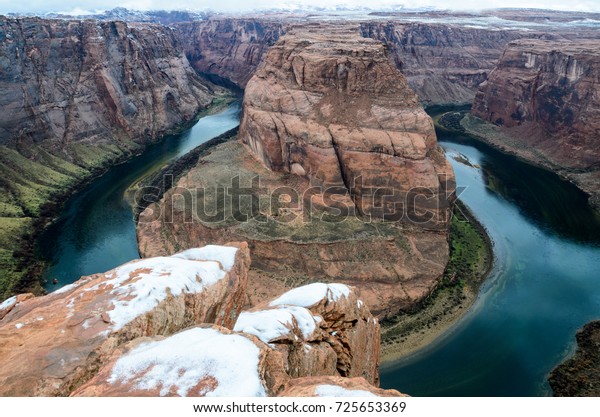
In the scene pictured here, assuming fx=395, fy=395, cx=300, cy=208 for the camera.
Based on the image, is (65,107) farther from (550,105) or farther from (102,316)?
(550,105)

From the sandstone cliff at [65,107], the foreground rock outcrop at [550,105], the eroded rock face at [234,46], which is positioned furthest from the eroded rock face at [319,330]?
the eroded rock face at [234,46]

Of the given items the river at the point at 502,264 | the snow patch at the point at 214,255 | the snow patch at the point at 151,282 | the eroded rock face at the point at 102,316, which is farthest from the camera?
the river at the point at 502,264

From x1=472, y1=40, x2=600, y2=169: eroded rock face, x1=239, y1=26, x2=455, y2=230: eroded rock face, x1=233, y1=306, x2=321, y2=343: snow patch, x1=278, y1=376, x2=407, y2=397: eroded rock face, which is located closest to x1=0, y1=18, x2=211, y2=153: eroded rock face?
x1=239, y1=26, x2=455, y2=230: eroded rock face

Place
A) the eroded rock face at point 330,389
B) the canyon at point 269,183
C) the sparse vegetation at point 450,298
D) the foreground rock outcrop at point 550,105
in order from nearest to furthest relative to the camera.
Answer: the eroded rock face at point 330,389 → the canyon at point 269,183 → the sparse vegetation at point 450,298 → the foreground rock outcrop at point 550,105

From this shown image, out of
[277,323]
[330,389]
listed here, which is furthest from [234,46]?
[330,389]

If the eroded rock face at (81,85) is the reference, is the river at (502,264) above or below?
below

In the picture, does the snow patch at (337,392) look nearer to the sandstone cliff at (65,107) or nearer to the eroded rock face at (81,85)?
the sandstone cliff at (65,107)

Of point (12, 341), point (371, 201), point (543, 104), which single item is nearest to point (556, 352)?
point (371, 201)

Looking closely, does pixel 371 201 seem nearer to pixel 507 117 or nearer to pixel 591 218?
pixel 591 218
